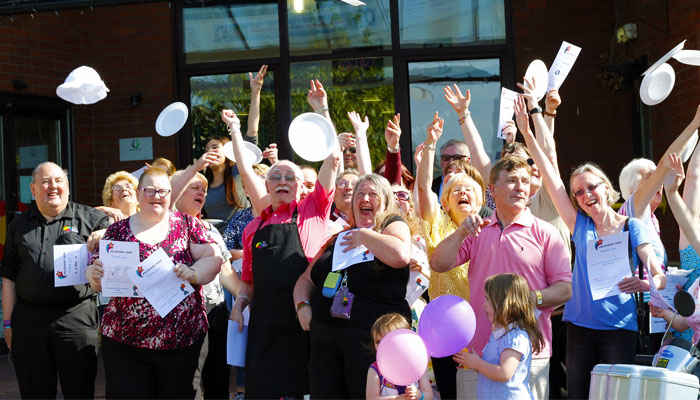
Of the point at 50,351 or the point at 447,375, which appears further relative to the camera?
the point at 50,351

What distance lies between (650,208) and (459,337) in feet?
5.95

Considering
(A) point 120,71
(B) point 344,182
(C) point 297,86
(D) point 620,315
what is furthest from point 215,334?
(A) point 120,71

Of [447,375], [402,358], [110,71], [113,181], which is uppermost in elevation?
[110,71]

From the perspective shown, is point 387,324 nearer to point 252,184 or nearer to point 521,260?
point 521,260

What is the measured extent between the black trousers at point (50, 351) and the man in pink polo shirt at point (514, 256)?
2.51 metres

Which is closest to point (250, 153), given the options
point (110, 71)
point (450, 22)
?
point (450, 22)

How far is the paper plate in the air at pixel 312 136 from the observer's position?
5.36 metres

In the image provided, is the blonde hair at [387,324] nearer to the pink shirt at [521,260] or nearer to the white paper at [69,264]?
the pink shirt at [521,260]

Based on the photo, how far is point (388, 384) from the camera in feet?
13.7

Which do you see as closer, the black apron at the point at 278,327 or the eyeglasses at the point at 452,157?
the black apron at the point at 278,327

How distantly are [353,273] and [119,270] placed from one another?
1471mm

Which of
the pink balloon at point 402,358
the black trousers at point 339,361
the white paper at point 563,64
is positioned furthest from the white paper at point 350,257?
the white paper at point 563,64

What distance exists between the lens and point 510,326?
411cm

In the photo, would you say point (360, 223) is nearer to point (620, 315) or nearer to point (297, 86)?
point (620, 315)
